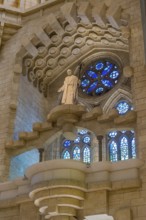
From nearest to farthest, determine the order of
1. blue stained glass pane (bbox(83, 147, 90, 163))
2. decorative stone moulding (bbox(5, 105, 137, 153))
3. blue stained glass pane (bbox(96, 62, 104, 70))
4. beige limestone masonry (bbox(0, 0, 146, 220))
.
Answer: beige limestone masonry (bbox(0, 0, 146, 220)) < decorative stone moulding (bbox(5, 105, 137, 153)) < blue stained glass pane (bbox(83, 147, 90, 163)) < blue stained glass pane (bbox(96, 62, 104, 70))

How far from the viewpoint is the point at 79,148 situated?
49.2 ft

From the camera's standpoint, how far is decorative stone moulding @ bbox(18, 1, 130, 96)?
14.1m

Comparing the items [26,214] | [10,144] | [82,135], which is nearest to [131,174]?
[26,214]

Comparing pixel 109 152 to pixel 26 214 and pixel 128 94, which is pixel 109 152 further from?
pixel 26 214

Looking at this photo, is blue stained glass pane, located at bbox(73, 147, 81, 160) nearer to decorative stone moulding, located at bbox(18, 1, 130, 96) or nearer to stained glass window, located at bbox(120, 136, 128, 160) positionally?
stained glass window, located at bbox(120, 136, 128, 160)

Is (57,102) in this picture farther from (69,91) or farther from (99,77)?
(69,91)

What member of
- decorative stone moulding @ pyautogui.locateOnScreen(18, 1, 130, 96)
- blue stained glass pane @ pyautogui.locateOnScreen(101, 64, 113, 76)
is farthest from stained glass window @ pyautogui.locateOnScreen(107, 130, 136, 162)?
decorative stone moulding @ pyautogui.locateOnScreen(18, 1, 130, 96)

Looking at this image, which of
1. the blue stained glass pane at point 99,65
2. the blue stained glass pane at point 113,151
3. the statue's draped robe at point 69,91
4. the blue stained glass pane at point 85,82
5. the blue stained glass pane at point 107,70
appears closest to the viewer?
the statue's draped robe at point 69,91

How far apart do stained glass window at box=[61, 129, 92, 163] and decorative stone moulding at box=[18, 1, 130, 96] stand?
229 centimetres

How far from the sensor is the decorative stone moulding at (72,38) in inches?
554

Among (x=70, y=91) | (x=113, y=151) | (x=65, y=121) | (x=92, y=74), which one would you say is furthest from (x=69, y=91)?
(x=92, y=74)

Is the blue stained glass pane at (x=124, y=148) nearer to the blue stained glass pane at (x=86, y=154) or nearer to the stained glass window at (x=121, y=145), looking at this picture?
the stained glass window at (x=121, y=145)

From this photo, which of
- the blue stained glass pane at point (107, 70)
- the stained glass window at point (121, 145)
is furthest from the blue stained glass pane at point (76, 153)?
the blue stained glass pane at point (107, 70)

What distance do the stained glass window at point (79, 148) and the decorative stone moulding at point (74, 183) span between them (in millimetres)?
4428
